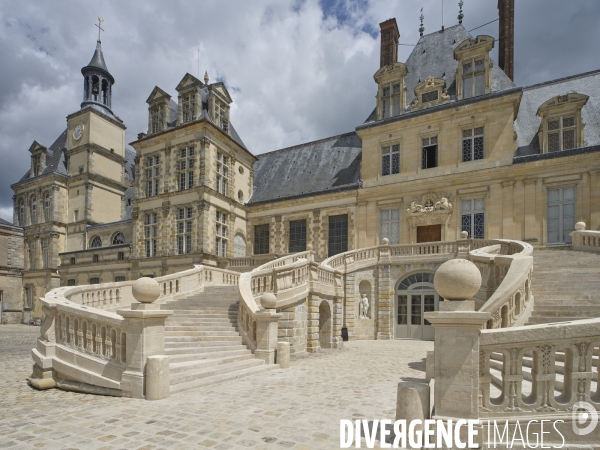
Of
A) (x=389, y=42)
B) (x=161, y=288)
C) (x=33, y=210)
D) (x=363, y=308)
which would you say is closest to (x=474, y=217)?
(x=363, y=308)

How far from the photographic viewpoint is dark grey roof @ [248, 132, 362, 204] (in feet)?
77.8

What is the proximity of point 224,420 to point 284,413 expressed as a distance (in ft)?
2.92

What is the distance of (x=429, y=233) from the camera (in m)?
19.8

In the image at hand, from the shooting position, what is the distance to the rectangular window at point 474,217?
1870 cm

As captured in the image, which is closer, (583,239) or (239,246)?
(583,239)

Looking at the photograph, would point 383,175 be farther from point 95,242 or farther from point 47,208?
point 47,208

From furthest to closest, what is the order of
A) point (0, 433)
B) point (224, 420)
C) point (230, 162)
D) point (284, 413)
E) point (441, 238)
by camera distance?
point (230, 162) < point (441, 238) < point (284, 413) < point (224, 420) < point (0, 433)

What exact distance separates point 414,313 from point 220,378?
11985 mm

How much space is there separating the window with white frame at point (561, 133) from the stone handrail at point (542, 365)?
56.2 ft

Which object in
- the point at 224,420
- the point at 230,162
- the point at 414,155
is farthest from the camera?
the point at 230,162

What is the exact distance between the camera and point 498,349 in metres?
4.12

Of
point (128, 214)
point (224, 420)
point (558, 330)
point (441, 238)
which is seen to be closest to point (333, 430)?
point (224, 420)

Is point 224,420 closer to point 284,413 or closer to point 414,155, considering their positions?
point 284,413

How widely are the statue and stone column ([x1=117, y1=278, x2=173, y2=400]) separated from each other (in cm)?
1235
